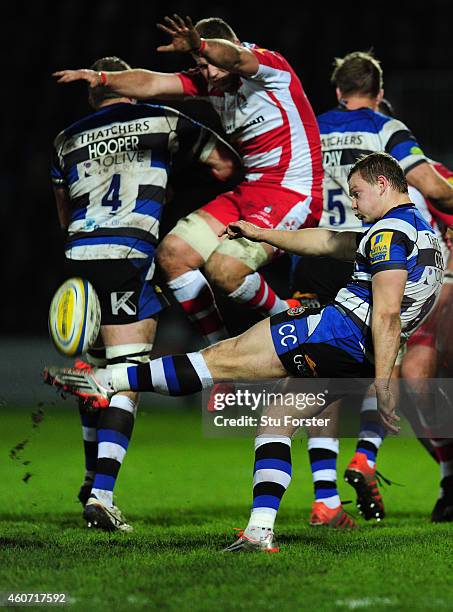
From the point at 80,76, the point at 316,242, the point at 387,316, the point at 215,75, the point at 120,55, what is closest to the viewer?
the point at 387,316

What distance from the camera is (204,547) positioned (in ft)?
15.4

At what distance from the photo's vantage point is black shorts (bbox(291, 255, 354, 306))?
6449 millimetres

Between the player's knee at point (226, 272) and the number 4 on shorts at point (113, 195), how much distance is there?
64 cm

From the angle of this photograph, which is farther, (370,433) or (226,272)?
(370,433)

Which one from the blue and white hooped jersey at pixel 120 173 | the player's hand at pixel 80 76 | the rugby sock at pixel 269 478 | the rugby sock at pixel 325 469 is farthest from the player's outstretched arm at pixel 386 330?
the player's hand at pixel 80 76

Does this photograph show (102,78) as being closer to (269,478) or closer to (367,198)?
(367,198)

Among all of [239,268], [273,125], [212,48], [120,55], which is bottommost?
[239,268]

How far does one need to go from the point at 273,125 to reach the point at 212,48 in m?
0.75

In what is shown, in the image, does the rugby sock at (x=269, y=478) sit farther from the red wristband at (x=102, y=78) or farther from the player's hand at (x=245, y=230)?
the red wristband at (x=102, y=78)

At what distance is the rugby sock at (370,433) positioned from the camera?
621 cm

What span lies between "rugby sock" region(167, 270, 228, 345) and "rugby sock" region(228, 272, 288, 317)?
0.20 m

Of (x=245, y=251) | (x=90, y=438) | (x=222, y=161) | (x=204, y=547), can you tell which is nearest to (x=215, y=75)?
(x=222, y=161)

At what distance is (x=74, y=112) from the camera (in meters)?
16.7

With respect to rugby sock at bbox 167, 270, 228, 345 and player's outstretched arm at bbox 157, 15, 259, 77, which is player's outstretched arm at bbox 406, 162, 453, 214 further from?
rugby sock at bbox 167, 270, 228, 345
